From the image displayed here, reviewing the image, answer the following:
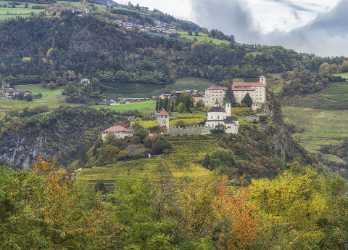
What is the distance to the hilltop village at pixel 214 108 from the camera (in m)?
135

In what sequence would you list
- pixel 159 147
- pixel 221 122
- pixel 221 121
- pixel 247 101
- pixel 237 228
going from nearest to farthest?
pixel 237 228 → pixel 159 147 → pixel 221 122 → pixel 221 121 → pixel 247 101

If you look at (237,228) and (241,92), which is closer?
(237,228)

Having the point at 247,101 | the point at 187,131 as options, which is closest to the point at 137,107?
the point at 247,101

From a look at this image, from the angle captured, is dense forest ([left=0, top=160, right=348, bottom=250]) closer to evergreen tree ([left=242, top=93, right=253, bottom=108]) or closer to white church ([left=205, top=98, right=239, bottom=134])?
white church ([left=205, top=98, right=239, bottom=134])

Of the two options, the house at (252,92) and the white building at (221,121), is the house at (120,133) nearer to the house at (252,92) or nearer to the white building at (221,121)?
the white building at (221,121)

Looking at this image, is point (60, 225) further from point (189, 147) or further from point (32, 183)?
point (189, 147)

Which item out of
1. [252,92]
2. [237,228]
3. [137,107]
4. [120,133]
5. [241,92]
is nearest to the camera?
[237,228]

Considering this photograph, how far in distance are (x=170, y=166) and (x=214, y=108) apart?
22197 mm

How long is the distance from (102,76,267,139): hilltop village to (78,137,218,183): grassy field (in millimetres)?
3444

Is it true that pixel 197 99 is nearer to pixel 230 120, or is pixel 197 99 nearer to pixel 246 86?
pixel 246 86

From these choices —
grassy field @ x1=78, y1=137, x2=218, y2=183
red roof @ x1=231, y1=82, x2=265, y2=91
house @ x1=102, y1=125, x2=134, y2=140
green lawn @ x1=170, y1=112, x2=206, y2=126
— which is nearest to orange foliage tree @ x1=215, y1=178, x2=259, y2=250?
grassy field @ x1=78, y1=137, x2=218, y2=183

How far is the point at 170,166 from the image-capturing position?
11962cm

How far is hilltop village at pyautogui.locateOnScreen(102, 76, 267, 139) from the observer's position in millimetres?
135000

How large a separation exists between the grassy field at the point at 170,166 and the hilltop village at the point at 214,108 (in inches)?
136
